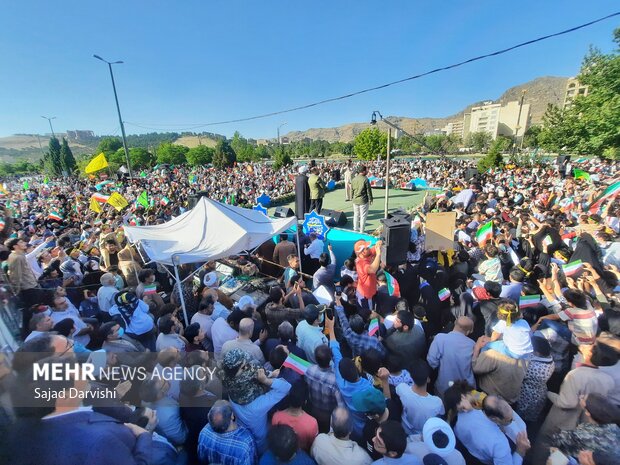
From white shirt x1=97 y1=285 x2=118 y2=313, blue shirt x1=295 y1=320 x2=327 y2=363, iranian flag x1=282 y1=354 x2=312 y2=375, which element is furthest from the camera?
white shirt x1=97 y1=285 x2=118 y2=313

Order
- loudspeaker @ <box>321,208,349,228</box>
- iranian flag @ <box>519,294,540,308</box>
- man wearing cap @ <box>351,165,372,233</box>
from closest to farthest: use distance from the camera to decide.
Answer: iranian flag @ <box>519,294,540,308</box> → man wearing cap @ <box>351,165,372,233</box> → loudspeaker @ <box>321,208,349,228</box>

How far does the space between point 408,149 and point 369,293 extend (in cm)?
9813

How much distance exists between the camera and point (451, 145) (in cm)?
9256

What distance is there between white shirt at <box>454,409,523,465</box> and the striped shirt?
1451 mm

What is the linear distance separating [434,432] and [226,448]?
151 centimetres

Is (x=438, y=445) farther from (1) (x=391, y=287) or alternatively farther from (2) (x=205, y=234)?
(2) (x=205, y=234)

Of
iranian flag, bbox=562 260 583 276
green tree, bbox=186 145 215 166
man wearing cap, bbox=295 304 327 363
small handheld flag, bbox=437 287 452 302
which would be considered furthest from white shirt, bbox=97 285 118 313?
green tree, bbox=186 145 215 166

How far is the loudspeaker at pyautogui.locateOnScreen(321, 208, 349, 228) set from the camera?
9609mm

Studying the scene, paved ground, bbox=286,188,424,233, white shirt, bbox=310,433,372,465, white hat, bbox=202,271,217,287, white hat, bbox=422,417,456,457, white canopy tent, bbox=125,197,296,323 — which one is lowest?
paved ground, bbox=286,188,424,233

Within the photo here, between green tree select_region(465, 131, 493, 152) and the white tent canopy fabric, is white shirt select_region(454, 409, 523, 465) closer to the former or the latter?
the white tent canopy fabric

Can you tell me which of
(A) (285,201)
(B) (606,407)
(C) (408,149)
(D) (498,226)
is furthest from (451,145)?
(B) (606,407)

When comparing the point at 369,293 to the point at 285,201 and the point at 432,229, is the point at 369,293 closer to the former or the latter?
the point at 432,229

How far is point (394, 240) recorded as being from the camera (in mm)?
5297

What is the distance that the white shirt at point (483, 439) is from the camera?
207 cm
